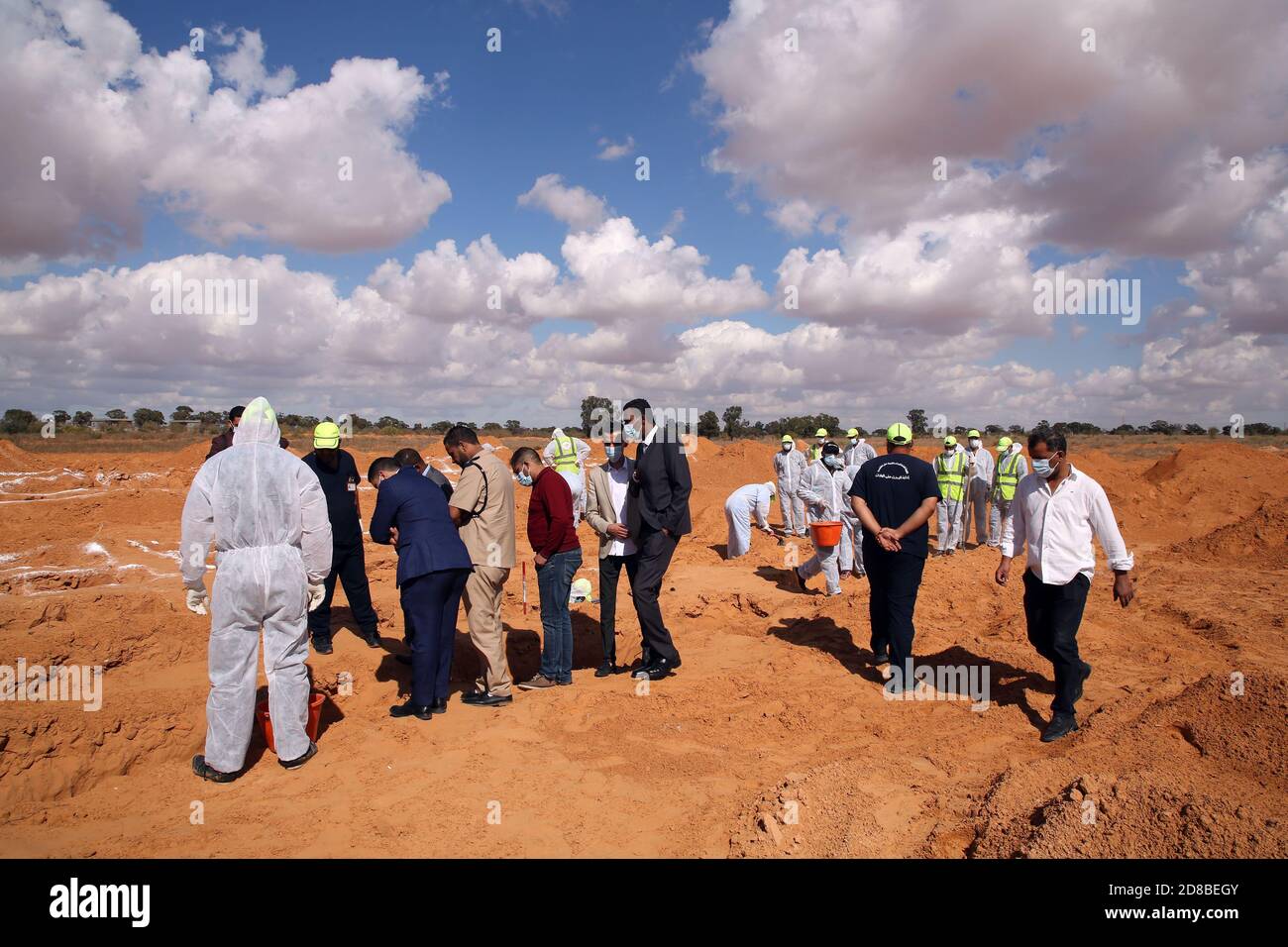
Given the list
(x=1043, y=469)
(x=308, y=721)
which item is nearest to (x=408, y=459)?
(x=308, y=721)

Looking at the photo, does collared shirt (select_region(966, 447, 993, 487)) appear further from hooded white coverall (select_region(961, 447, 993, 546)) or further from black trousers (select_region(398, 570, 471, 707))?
black trousers (select_region(398, 570, 471, 707))

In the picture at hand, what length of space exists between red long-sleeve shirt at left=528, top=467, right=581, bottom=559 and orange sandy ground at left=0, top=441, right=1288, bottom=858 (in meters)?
1.13

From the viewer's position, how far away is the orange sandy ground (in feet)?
11.3

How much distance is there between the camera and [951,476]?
1242 centimetres

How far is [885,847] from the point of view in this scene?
336 cm

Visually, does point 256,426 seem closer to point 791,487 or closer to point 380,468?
point 380,468

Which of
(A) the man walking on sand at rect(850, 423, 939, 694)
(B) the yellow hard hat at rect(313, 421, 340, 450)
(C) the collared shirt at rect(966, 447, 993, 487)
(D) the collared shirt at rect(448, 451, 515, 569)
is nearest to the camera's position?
(D) the collared shirt at rect(448, 451, 515, 569)

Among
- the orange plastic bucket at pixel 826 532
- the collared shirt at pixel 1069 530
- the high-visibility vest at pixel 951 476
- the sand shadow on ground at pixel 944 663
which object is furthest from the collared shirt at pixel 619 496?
the high-visibility vest at pixel 951 476

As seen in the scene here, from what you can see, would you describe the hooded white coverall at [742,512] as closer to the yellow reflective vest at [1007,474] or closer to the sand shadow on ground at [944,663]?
the yellow reflective vest at [1007,474]

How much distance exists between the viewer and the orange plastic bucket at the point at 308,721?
4.62 m

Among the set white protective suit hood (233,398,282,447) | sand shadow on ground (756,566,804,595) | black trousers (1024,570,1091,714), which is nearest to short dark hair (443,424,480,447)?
white protective suit hood (233,398,282,447)

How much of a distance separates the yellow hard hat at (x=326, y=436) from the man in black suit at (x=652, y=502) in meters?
2.57
